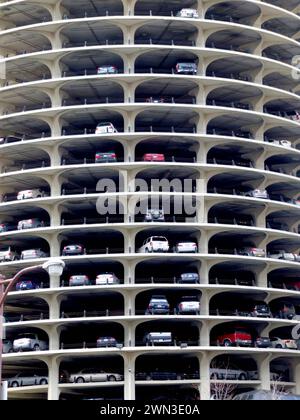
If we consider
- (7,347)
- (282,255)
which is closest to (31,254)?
(7,347)

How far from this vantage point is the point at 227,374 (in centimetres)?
5156

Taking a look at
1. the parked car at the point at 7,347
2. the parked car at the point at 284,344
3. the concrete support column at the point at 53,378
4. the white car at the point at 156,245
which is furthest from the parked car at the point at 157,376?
the parked car at the point at 7,347

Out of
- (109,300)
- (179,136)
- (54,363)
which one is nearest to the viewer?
(54,363)

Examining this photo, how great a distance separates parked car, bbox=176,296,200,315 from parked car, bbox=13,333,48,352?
1053cm

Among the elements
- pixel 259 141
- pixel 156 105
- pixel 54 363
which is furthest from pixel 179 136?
pixel 54 363

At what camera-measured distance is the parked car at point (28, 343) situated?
50.0 m

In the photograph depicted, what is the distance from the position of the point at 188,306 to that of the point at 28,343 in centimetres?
1205

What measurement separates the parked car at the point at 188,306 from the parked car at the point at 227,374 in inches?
180

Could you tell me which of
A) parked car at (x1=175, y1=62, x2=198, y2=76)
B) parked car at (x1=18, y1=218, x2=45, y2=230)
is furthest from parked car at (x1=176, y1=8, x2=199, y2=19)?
parked car at (x1=18, y1=218, x2=45, y2=230)

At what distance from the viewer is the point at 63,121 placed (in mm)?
55844

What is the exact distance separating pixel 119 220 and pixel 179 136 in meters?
8.25

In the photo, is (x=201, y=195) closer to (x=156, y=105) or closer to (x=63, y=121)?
(x=156, y=105)

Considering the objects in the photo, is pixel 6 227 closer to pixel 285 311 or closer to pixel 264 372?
pixel 264 372

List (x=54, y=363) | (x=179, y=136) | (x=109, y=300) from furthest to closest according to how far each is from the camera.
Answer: (x=109, y=300)
(x=179, y=136)
(x=54, y=363)
